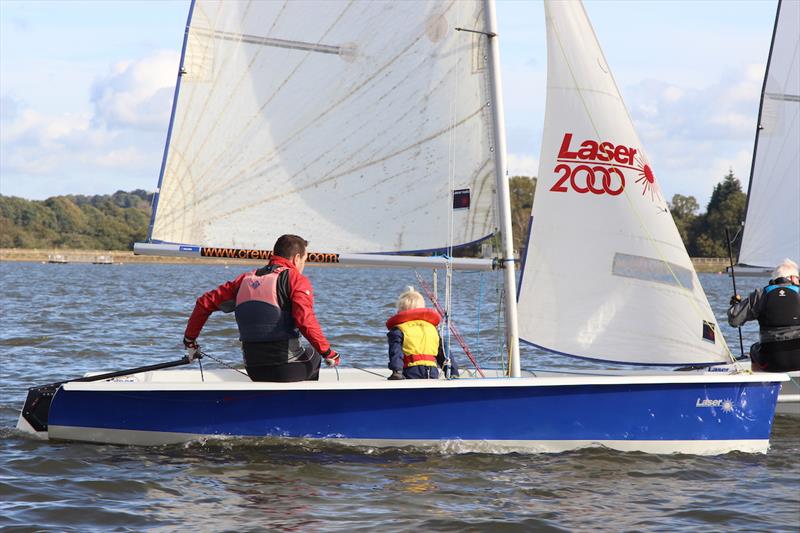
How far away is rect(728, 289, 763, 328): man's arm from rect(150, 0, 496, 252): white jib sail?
2.28 metres

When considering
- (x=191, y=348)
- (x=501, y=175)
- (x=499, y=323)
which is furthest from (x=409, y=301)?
(x=191, y=348)

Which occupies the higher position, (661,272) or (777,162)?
(777,162)

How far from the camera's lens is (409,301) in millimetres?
8664

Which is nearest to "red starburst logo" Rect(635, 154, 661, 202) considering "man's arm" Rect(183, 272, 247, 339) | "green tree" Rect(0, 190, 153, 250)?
"man's arm" Rect(183, 272, 247, 339)

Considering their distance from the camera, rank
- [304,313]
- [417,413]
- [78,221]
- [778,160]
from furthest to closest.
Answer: [78,221] < [778,160] < [417,413] < [304,313]

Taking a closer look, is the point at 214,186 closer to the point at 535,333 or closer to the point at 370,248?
the point at 370,248

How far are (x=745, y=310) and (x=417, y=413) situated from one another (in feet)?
10.5

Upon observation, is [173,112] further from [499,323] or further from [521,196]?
[521,196]

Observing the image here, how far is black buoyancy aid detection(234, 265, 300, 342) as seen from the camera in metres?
8.09

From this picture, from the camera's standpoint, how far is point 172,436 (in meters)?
8.40

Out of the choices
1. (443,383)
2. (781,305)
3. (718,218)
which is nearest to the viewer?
(443,383)

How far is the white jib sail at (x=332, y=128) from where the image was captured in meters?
8.89

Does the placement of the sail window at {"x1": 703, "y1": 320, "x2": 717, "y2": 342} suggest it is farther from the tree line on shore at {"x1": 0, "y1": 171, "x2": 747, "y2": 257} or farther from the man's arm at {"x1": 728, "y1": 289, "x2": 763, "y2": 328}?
the tree line on shore at {"x1": 0, "y1": 171, "x2": 747, "y2": 257}

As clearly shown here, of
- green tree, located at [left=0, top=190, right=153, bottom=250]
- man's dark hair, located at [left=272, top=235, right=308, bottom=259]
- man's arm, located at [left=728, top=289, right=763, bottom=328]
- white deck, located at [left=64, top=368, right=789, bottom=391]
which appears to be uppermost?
green tree, located at [left=0, top=190, right=153, bottom=250]
